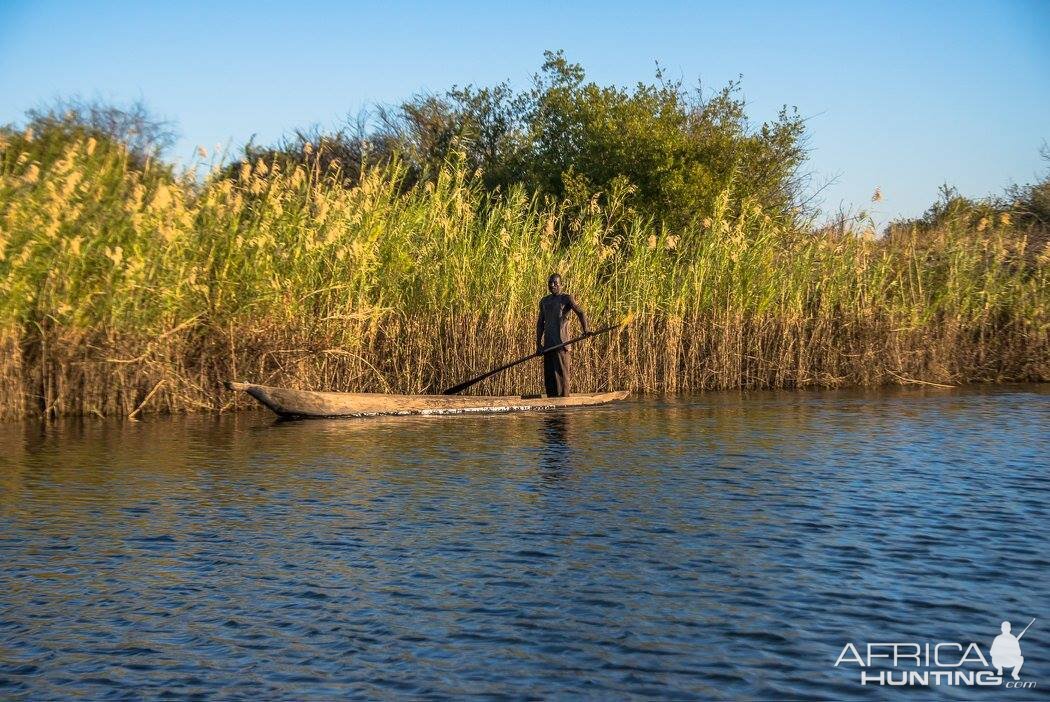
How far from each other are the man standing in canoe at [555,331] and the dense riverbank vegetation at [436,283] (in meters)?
1.10

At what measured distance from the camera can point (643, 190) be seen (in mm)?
22609

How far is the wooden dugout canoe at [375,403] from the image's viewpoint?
13547 mm

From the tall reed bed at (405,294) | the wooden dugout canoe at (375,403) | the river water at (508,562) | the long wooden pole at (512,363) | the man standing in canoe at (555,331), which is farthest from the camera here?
the man standing in canoe at (555,331)

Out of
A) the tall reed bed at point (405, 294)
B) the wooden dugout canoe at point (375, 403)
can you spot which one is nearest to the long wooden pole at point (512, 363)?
the wooden dugout canoe at point (375, 403)

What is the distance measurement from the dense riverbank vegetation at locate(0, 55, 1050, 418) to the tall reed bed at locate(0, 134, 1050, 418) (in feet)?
0.10

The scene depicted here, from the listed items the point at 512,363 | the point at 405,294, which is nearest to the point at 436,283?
the point at 405,294

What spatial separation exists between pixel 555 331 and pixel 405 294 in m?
2.24

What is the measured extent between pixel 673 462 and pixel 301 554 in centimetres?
467

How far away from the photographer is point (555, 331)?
14828mm

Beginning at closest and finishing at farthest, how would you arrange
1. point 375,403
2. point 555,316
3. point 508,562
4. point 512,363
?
point 508,562
point 375,403
point 512,363
point 555,316

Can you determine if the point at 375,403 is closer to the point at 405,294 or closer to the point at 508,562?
the point at 405,294

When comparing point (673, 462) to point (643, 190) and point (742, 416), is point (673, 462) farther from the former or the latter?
point (643, 190)

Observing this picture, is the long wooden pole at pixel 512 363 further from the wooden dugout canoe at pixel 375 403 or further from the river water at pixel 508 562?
the river water at pixel 508 562

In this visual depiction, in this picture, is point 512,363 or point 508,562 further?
point 512,363
